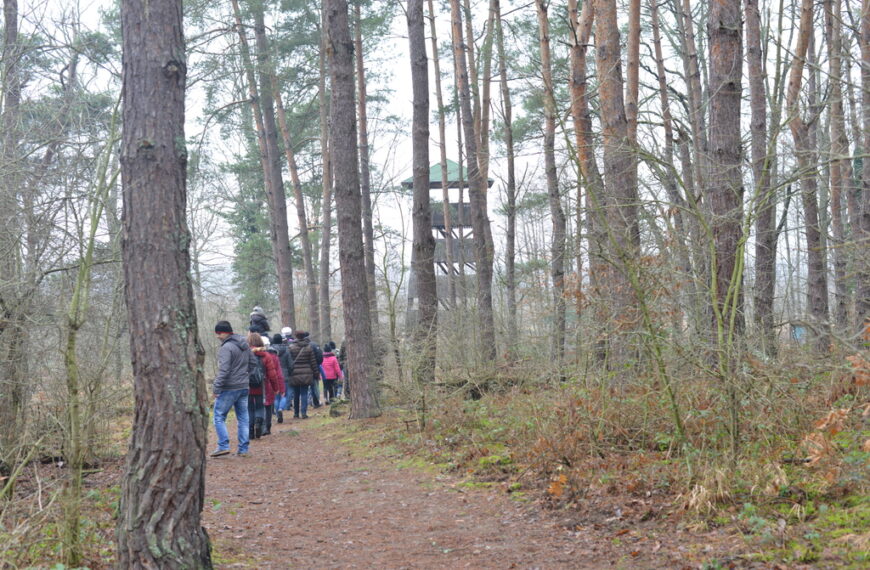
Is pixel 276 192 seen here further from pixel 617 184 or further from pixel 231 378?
pixel 617 184

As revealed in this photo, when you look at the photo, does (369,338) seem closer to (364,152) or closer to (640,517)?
(640,517)

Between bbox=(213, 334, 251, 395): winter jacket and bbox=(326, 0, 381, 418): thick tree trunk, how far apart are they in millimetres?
2516

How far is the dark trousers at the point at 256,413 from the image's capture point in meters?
12.3

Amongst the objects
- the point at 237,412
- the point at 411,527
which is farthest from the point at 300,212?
the point at 411,527

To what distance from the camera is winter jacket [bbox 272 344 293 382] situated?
14566 millimetres

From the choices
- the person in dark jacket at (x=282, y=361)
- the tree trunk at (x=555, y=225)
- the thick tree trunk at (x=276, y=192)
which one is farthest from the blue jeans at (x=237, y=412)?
the thick tree trunk at (x=276, y=192)

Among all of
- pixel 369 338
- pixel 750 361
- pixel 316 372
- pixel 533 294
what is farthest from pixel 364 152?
pixel 750 361

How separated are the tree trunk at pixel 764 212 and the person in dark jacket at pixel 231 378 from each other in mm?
6596

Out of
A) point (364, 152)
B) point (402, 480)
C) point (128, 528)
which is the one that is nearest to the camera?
point (128, 528)

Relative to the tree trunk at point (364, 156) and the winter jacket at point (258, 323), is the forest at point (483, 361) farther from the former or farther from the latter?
the tree trunk at point (364, 156)

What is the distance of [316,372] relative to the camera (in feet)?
51.4

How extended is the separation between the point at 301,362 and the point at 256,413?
2400 millimetres

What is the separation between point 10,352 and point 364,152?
15.8 metres

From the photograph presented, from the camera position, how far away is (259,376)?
11.6m
